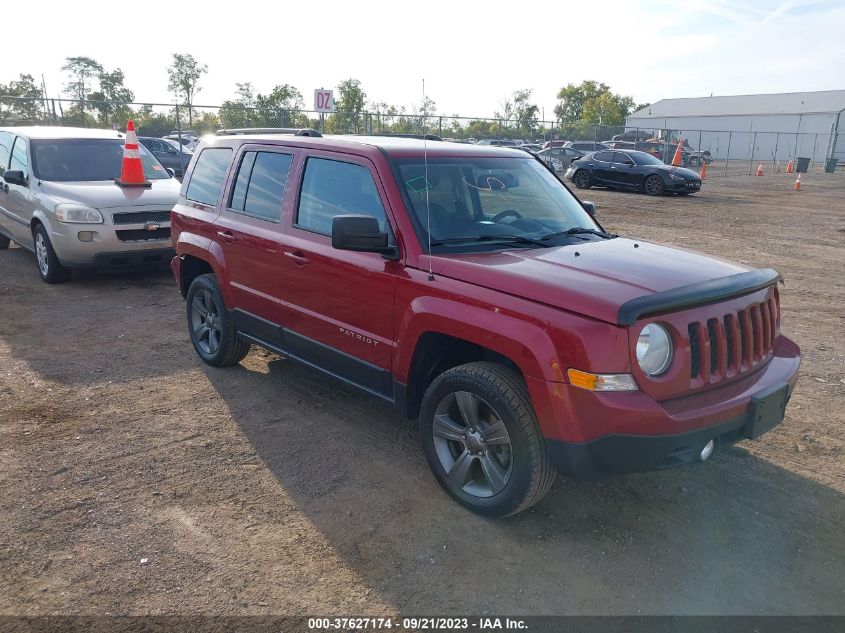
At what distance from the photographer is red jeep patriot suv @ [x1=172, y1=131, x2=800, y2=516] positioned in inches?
120

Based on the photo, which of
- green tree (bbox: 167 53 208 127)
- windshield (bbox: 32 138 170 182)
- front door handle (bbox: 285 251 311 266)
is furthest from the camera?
green tree (bbox: 167 53 208 127)

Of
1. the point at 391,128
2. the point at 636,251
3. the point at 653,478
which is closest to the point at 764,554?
the point at 653,478

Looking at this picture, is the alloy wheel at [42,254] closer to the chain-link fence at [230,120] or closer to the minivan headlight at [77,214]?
the minivan headlight at [77,214]

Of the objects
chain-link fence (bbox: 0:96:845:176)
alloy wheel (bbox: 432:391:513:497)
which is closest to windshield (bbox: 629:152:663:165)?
chain-link fence (bbox: 0:96:845:176)

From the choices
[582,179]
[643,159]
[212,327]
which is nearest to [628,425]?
[212,327]

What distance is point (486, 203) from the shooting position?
4332mm

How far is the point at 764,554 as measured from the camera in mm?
3346

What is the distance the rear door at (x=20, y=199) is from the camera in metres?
8.89

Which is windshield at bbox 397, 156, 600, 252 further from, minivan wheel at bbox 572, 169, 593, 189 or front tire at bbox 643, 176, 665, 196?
minivan wheel at bbox 572, 169, 593, 189

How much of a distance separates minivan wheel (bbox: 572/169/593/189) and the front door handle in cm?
2114

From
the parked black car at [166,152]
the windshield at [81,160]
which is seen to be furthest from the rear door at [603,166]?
the windshield at [81,160]

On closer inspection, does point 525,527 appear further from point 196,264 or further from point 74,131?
point 74,131

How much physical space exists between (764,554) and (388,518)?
1.86 metres

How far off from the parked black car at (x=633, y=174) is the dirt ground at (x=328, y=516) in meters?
17.6
